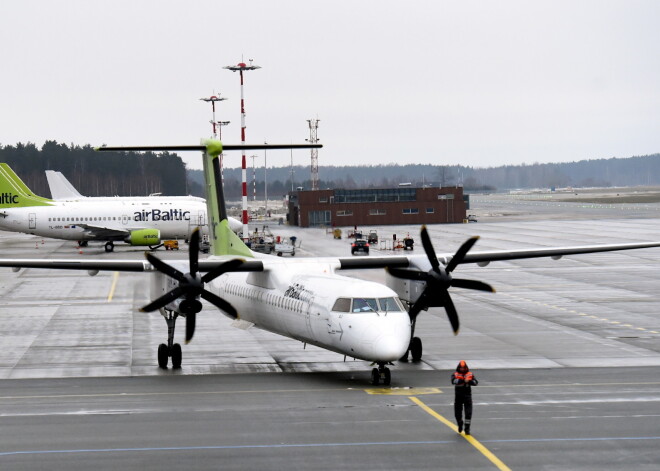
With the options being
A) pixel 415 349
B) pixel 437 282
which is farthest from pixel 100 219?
pixel 437 282

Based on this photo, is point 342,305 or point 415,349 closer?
point 342,305

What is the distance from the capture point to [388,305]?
26.5 metres

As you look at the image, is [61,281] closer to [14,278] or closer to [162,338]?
[14,278]

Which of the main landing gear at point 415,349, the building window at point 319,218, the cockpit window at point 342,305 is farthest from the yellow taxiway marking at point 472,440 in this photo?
the building window at point 319,218

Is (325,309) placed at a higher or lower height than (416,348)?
higher

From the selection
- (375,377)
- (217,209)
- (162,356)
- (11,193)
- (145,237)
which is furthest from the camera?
(11,193)

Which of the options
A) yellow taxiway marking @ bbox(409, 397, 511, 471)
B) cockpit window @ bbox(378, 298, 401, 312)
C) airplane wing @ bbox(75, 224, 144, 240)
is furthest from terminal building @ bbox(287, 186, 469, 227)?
yellow taxiway marking @ bbox(409, 397, 511, 471)

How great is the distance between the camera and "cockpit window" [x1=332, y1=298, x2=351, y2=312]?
2620cm

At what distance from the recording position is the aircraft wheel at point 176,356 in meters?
Answer: 29.7

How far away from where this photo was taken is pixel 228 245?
114 ft

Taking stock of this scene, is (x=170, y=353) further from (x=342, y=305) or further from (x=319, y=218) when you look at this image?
(x=319, y=218)

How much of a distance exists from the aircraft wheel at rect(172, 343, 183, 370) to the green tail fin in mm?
5676

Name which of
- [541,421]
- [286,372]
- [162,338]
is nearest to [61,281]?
[162,338]

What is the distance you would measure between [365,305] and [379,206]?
101m
